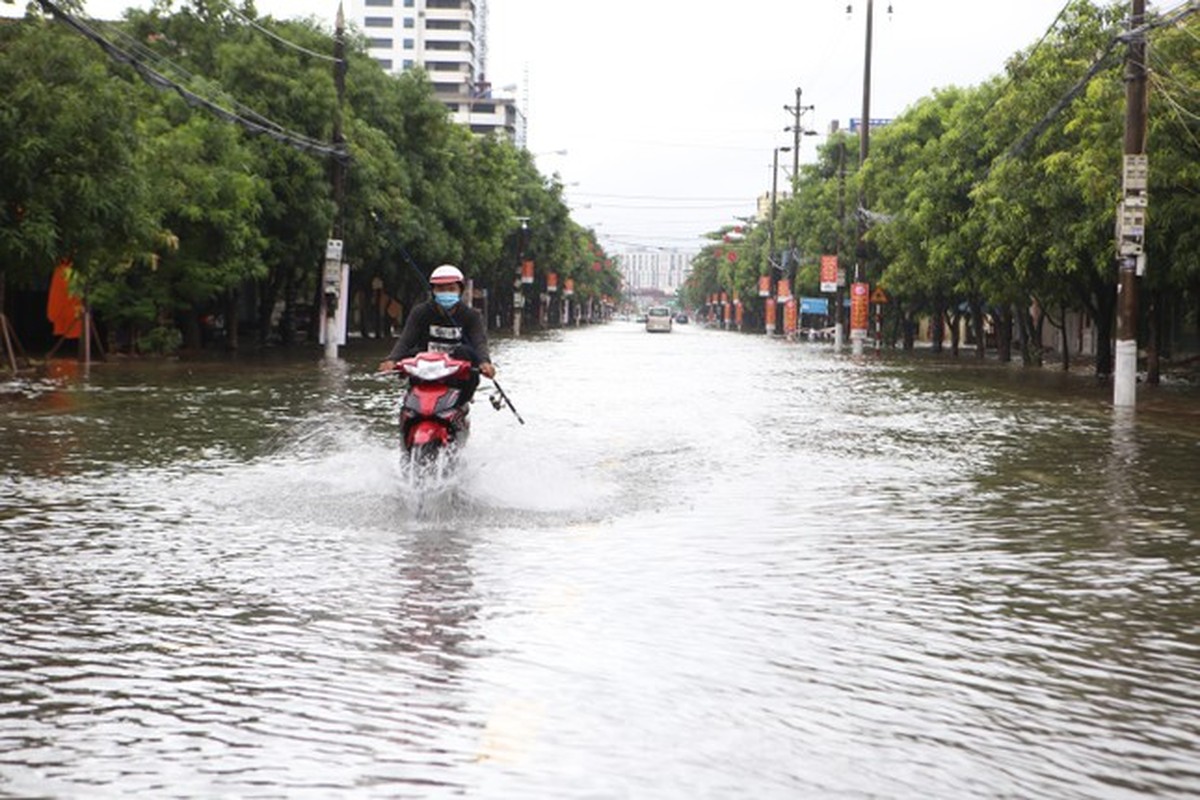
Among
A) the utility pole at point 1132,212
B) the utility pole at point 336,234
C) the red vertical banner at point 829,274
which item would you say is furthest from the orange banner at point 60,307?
the red vertical banner at point 829,274

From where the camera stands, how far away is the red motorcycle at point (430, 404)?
12.1 meters

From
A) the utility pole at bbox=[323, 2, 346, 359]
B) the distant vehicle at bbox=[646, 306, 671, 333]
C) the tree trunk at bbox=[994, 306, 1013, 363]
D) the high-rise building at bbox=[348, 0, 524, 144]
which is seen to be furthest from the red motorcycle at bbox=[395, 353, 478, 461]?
the high-rise building at bbox=[348, 0, 524, 144]

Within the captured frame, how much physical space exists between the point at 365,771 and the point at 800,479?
9.69 meters

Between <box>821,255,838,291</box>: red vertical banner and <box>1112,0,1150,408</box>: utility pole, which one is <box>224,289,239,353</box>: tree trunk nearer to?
<box>1112,0,1150,408</box>: utility pole

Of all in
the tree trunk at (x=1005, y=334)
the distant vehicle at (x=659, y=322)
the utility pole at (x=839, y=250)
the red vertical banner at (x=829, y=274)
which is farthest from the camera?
the distant vehicle at (x=659, y=322)

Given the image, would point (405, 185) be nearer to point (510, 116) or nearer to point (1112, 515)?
point (1112, 515)

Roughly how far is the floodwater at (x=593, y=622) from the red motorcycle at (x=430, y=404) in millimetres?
290

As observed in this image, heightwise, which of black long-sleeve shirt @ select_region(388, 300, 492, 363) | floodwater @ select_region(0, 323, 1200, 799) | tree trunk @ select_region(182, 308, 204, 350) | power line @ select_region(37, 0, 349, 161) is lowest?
floodwater @ select_region(0, 323, 1200, 799)

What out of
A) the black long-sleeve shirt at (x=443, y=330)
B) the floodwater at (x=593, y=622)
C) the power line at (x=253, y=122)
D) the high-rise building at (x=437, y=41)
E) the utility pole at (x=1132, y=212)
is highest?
the high-rise building at (x=437, y=41)

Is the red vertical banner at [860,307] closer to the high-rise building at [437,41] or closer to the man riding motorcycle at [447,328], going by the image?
the man riding motorcycle at [447,328]

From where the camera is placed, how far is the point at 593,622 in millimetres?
7859

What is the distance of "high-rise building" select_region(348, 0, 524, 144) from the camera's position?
183 m

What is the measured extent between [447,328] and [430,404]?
3.33 ft

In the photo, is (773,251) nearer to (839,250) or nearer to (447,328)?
(839,250)
